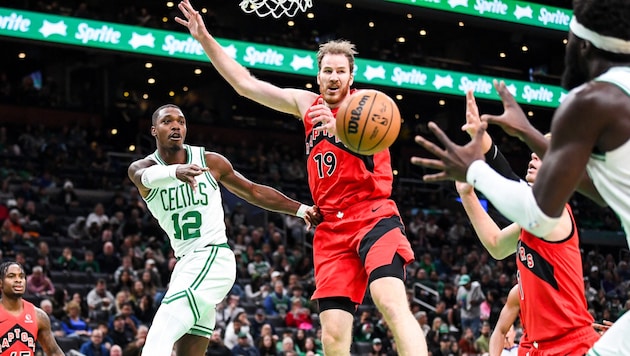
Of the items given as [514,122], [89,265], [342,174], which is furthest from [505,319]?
[89,265]

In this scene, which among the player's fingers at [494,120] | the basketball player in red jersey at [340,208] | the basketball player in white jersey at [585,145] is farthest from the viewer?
the basketball player in red jersey at [340,208]

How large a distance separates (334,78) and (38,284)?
432 inches

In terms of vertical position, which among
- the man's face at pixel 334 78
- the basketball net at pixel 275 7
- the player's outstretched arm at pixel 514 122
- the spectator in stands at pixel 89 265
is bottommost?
the spectator in stands at pixel 89 265

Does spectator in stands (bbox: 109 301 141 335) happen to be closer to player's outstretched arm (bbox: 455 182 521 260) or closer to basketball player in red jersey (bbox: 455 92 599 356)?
player's outstretched arm (bbox: 455 182 521 260)

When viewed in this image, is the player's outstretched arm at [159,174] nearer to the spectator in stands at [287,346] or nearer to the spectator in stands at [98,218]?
the spectator in stands at [287,346]

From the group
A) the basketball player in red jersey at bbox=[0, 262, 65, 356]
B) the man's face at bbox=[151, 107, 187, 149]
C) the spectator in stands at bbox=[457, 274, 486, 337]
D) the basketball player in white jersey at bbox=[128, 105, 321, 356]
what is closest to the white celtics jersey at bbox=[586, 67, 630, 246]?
the basketball player in white jersey at bbox=[128, 105, 321, 356]

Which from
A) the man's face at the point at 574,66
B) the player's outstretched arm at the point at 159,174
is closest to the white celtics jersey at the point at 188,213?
the player's outstretched arm at the point at 159,174

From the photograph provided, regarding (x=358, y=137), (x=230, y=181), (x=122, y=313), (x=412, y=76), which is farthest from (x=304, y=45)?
(x=358, y=137)

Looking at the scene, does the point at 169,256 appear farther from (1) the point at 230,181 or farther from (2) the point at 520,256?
(2) the point at 520,256

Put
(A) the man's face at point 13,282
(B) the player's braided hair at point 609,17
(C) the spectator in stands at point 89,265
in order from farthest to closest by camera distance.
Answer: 1. (C) the spectator in stands at point 89,265
2. (A) the man's face at point 13,282
3. (B) the player's braided hair at point 609,17

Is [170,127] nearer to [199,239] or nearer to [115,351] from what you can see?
[199,239]

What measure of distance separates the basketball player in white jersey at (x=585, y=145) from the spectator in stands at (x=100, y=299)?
13013mm

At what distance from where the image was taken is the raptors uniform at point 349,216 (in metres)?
6.58

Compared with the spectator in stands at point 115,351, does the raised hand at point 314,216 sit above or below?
above
